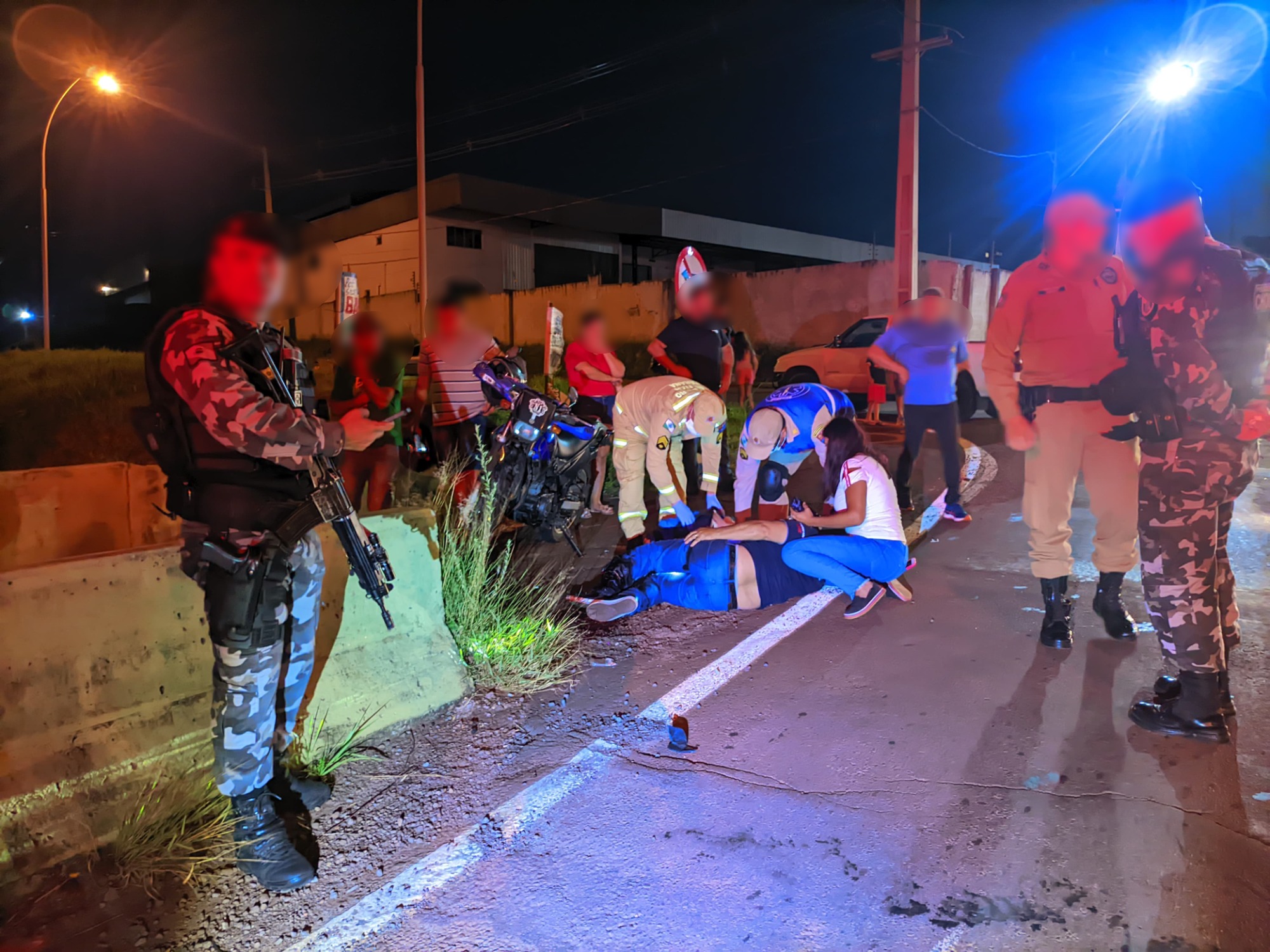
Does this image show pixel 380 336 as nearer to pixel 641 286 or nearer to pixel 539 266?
pixel 641 286

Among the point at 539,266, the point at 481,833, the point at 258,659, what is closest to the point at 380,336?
the point at 258,659

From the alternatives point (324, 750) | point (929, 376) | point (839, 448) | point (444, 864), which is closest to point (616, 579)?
point (839, 448)

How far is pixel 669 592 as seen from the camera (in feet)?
14.5

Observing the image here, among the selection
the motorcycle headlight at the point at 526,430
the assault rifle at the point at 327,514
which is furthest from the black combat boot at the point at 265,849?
the motorcycle headlight at the point at 526,430

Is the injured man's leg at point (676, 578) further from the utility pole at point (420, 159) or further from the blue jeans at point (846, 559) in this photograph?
the utility pole at point (420, 159)

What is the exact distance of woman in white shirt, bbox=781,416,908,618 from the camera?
420cm

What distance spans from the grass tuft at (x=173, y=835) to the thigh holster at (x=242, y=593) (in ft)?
2.03

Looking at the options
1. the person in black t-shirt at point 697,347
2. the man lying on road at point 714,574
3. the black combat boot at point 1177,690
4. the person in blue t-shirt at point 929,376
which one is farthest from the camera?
the person in black t-shirt at point 697,347

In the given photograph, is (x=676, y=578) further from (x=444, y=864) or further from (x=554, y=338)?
(x=554, y=338)

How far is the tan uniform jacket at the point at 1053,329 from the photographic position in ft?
12.5

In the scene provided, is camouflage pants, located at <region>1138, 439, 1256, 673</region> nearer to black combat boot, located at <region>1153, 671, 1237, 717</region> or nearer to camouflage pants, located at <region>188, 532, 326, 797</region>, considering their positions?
black combat boot, located at <region>1153, 671, 1237, 717</region>

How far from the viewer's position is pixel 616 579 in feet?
14.5

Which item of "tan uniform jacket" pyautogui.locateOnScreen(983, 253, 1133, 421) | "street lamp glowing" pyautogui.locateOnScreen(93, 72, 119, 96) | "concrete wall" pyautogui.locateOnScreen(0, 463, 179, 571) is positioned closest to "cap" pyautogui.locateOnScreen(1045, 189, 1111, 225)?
"tan uniform jacket" pyautogui.locateOnScreen(983, 253, 1133, 421)

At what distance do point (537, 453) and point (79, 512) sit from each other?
2.58m
